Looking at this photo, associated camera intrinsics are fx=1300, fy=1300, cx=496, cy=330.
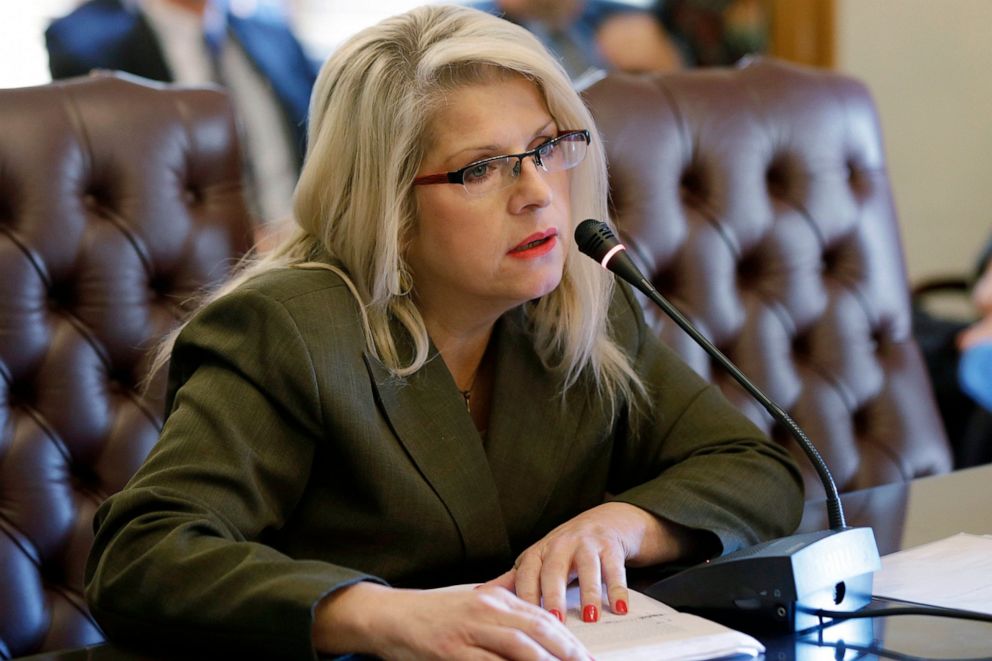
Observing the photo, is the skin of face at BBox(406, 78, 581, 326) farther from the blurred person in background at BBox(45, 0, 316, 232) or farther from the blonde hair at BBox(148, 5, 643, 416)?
the blurred person in background at BBox(45, 0, 316, 232)

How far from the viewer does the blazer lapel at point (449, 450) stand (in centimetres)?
119

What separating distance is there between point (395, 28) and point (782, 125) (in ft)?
2.58

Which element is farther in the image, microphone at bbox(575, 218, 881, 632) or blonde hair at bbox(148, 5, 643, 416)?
blonde hair at bbox(148, 5, 643, 416)

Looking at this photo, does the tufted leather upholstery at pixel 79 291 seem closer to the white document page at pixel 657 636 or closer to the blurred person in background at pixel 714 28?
the white document page at pixel 657 636

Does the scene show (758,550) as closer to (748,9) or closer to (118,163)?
(118,163)

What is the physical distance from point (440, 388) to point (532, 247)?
162 millimetres

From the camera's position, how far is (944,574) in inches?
43.4

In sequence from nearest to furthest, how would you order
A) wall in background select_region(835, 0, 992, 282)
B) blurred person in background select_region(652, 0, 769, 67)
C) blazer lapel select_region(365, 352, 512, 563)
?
blazer lapel select_region(365, 352, 512, 563) < blurred person in background select_region(652, 0, 769, 67) < wall in background select_region(835, 0, 992, 282)

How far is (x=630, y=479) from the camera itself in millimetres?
1397

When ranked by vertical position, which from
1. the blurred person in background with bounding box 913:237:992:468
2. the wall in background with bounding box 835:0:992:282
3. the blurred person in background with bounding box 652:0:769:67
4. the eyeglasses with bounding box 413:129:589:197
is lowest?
the blurred person in background with bounding box 913:237:992:468

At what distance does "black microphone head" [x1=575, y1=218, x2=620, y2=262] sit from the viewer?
45.6 inches

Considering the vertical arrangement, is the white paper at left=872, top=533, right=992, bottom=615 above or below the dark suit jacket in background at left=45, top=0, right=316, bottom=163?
below

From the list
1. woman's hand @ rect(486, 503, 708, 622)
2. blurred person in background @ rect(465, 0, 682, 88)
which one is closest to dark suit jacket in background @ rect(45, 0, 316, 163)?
blurred person in background @ rect(465, 0, 682, 88)

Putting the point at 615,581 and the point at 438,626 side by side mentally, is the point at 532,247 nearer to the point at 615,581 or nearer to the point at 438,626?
the point at 615,581
